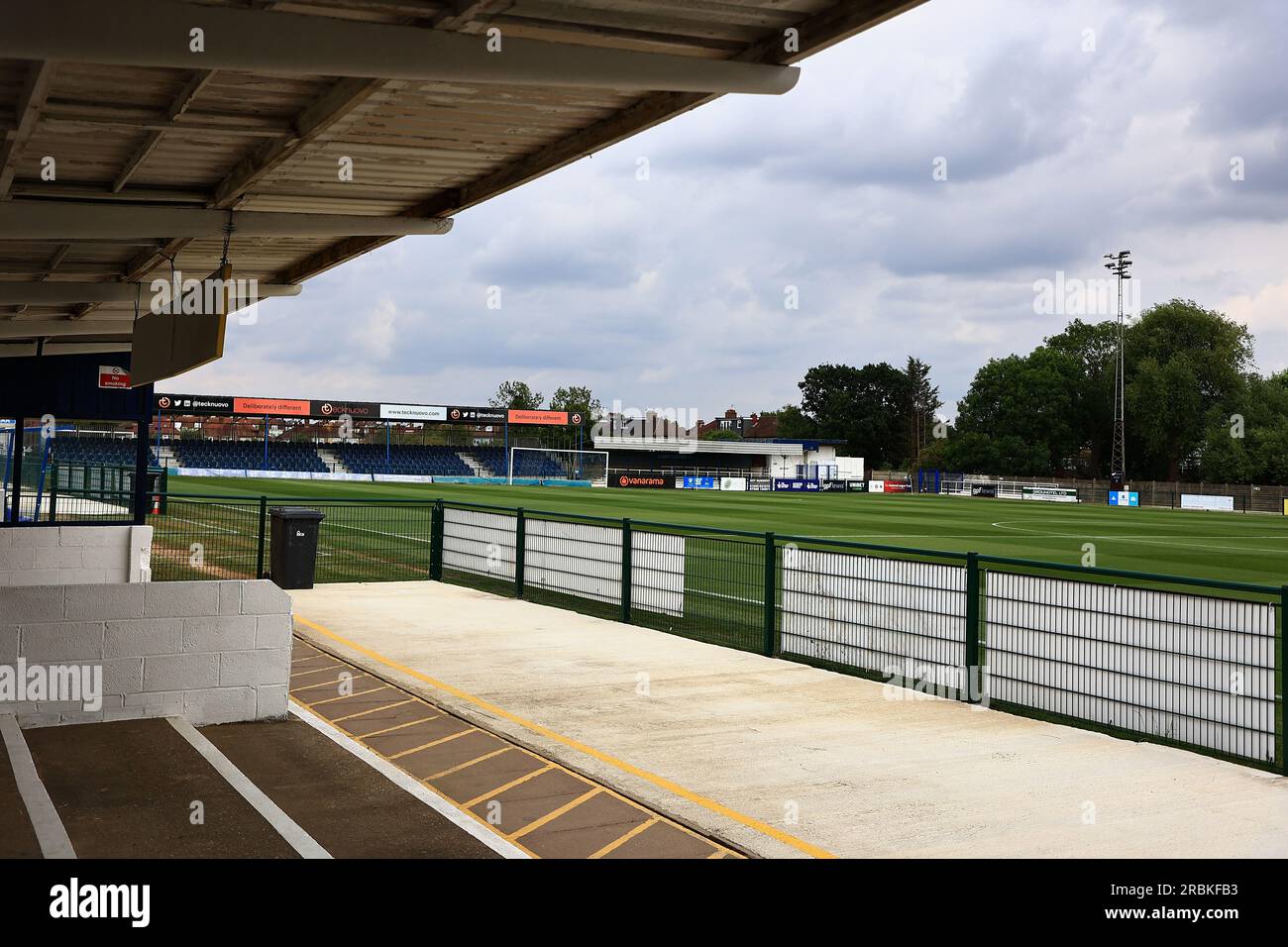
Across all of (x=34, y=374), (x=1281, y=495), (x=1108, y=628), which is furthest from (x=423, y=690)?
(x=1281, y=495)

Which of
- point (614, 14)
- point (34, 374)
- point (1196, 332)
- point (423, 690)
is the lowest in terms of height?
point (423, 690)

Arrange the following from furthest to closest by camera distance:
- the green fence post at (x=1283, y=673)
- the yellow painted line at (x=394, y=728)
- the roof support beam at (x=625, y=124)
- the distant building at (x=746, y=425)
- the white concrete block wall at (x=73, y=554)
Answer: the distant building at (x=746, y=425) → the white concrete block wall at (x=73, y=554) → the yellow painted line at (x=394, y=728) → the green fence post at (x=1283, y=673) → the roof support beam at (x=625, y=124)

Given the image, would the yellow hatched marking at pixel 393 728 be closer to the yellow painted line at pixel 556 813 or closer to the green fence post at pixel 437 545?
the yellow painted line at pixel 556 813

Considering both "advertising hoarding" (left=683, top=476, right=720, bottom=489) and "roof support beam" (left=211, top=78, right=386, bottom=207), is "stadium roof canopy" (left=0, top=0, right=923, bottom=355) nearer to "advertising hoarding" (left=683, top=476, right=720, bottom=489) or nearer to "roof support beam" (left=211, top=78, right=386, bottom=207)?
"roof support beam" (left=211, top=78, right=386, bottom=207)

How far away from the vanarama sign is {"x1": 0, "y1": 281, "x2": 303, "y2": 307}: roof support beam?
7492 cm

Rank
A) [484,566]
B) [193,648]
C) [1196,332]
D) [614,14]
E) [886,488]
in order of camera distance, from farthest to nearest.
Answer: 1. [1196,332]
2. [886,488]
3. [484,566]
4. [193,648]
5. [614,14]

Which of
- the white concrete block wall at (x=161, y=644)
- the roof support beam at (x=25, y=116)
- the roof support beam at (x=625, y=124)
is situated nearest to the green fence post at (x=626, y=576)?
the roof support beam at (x=625, y=124)

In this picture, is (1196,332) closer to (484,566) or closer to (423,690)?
(484,566)

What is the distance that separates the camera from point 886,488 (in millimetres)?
95750

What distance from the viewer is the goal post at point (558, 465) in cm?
9906

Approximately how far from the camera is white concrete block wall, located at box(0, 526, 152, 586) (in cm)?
1644

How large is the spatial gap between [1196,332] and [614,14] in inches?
4369

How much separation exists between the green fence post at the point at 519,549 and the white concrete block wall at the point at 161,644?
329 inches

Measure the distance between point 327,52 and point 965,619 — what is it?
24.6 feet
